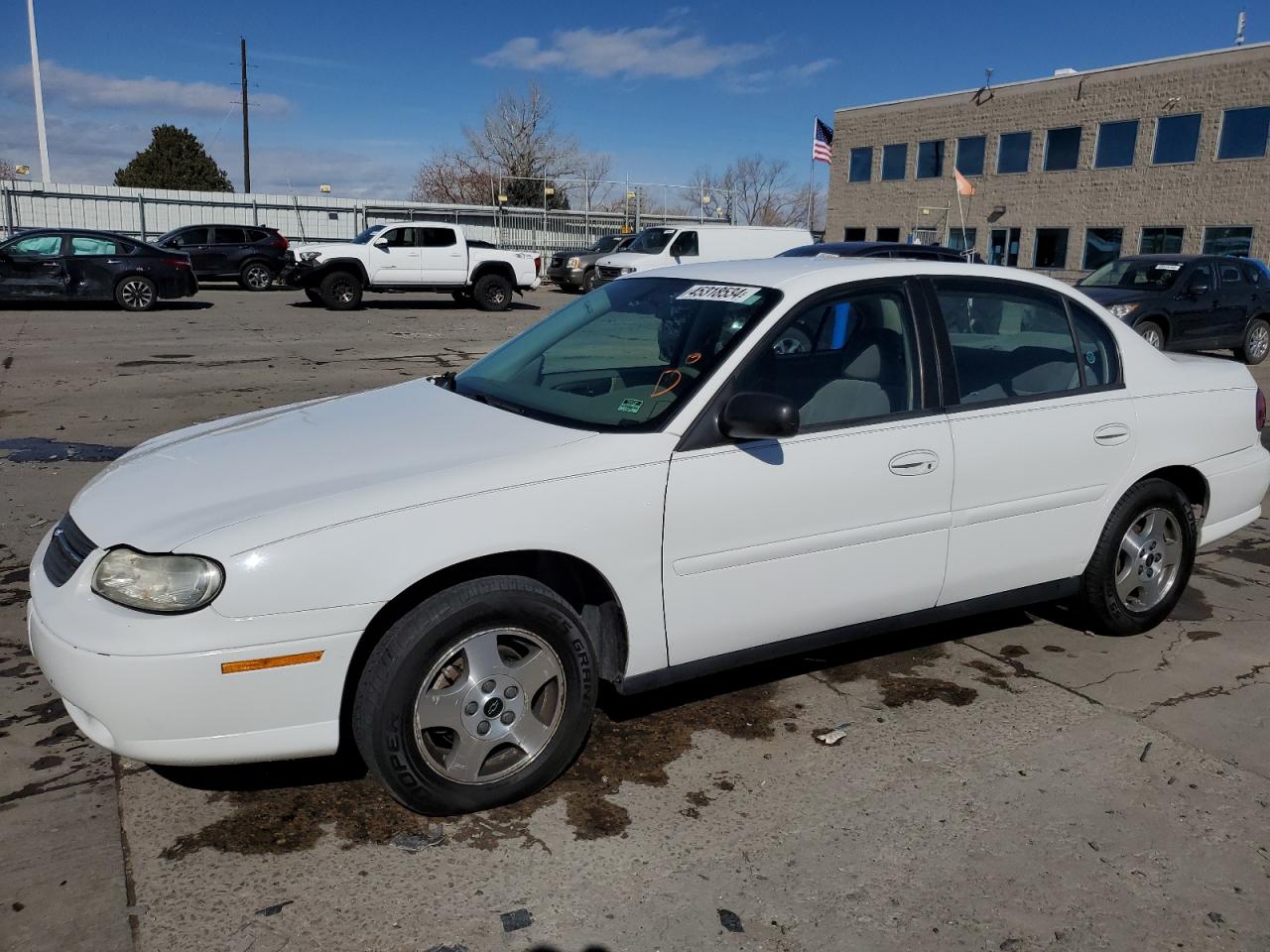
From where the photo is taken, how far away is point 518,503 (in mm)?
2912

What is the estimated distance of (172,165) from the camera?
178 feet

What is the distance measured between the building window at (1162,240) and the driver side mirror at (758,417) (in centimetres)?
3379

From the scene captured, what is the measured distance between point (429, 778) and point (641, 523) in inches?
37.6

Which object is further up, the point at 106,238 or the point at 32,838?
the point at 106,238

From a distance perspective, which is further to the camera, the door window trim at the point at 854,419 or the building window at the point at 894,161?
the building window at the point at 894,161

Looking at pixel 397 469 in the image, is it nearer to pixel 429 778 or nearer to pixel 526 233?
pixel 429 778

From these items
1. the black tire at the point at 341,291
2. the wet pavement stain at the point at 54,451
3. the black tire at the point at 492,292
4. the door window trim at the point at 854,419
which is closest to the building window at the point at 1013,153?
the black tire at the point at 492,292

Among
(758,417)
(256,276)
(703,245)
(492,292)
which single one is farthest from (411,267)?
(758,417)

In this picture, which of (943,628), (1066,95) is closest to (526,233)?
(1066,95)

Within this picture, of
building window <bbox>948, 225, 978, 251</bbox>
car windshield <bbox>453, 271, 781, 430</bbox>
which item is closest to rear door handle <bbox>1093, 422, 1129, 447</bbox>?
car windshield <bbox>453, 271, 781, 430</bbox>

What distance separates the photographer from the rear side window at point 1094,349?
13.6 ft

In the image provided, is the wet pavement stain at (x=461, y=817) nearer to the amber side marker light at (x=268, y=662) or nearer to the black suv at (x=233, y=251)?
the amber side marker light at (x=268, y=662)

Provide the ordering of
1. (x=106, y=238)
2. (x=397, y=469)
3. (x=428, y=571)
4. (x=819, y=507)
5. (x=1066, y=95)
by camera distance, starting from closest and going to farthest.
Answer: (x=428, y=571)
(x=397, y=469)
(x=819, y=507)
(x=106, y=238)
(x=1066, y=95)

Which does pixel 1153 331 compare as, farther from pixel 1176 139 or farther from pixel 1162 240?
pixel 1176 139
